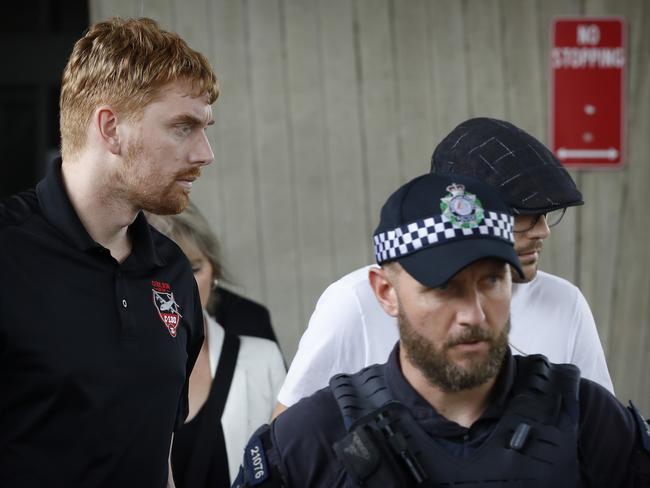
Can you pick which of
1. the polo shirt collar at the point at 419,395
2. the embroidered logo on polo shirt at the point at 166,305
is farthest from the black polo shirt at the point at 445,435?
the embroidered logo on polo shirt at the point at 166,305

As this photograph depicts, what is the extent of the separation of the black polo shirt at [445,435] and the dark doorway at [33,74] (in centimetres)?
352

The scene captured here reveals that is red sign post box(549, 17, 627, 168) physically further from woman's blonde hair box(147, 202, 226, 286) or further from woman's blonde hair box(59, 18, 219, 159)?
woman's blonde hair box(59, 18, 219, 159)

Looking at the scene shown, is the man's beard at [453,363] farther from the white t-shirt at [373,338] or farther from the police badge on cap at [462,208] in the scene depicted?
the white t-shirt at [373,338]

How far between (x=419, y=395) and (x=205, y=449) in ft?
5.17

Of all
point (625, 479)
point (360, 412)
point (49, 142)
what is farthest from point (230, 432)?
point (49, 142)

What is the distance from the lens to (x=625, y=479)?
202cm

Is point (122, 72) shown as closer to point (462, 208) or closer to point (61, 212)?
point (61, 212)

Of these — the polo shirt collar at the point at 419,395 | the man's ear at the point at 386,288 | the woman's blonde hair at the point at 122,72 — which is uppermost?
the woman's blonde hair at the point at 122,72

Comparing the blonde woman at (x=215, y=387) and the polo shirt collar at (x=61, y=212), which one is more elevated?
the polo shirt collar at (x=61, y=212)

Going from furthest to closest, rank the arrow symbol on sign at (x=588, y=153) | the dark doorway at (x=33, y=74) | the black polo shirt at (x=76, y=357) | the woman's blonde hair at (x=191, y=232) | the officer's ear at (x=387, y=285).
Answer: the dark doorway at (x=33, y=74), the arrow symbol on sign at (x=588, y=153), the woman's blonde hair at (x=191, y=232), the black polo shirt at (x=76, y=357), the officer's ear at (x=387, y=285)

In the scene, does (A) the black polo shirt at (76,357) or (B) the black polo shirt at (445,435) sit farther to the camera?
(A) the black polo shirt at (76,357)

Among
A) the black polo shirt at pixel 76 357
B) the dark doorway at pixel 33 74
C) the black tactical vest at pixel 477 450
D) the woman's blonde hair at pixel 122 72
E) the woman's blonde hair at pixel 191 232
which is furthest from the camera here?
the dark doorway at pixel 33 74

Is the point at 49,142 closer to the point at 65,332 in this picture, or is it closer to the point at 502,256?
the point at 65,332

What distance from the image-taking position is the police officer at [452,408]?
6.54 feet
